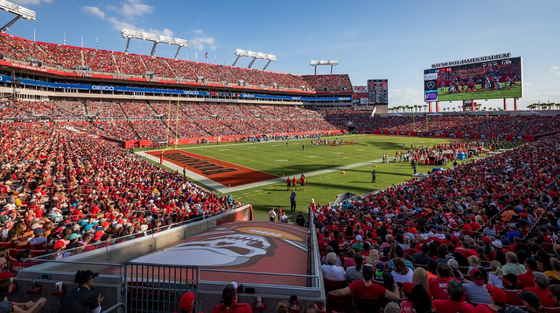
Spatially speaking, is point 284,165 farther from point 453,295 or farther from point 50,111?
point 50,111

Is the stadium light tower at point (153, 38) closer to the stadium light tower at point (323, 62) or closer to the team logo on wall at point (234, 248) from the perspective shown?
the stadium light tower at point (323, 62)

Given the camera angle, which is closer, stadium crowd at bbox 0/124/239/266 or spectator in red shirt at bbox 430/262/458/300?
spectator in red shirt at bbox 430/262/458/300

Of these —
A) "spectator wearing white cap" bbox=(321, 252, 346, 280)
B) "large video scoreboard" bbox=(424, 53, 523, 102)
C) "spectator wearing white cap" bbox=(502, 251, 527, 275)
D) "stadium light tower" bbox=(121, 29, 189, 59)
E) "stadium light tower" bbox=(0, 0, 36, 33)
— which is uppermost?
"stadium light tower" bbox=(121, 29, 189, 59)

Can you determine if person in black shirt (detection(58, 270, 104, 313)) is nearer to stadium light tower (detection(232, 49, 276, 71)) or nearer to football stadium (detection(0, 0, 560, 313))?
football stadium (detection(0, 0, 560, 313))

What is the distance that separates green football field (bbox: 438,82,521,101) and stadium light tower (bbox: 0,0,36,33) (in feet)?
286

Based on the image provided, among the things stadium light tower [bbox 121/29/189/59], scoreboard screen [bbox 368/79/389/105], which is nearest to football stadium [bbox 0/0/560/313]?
stadium light tower [bbox 121/29/189/59]

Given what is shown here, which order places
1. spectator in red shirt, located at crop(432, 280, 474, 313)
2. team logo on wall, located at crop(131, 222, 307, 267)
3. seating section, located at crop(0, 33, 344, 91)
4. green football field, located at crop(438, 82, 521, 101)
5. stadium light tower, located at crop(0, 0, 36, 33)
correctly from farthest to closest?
green football field, located at crop(438, 82, 521, 101), seating section, located at crop(0, 33, 344, 91), stadium light tower, located at crop(0, 0, 36, 33), team logo on wall, located at crop(131, 222, 307, 267), spectator in red shirt, located at crop(432, 280, 474, 313)

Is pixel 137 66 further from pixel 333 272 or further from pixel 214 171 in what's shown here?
pixel 333 272

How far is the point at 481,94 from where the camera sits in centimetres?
6750

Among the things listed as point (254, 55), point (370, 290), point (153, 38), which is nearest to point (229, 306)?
point (370, 290)

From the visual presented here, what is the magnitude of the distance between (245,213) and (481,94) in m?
72.1

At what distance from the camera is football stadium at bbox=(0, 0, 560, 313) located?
15.0ft

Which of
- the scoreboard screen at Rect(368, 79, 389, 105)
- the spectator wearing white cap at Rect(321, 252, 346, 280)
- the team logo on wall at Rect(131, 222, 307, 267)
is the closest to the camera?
the spectator wearing white cap at Rect(321, 252, 346, 280)

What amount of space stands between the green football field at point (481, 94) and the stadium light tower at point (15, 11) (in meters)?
87.2
